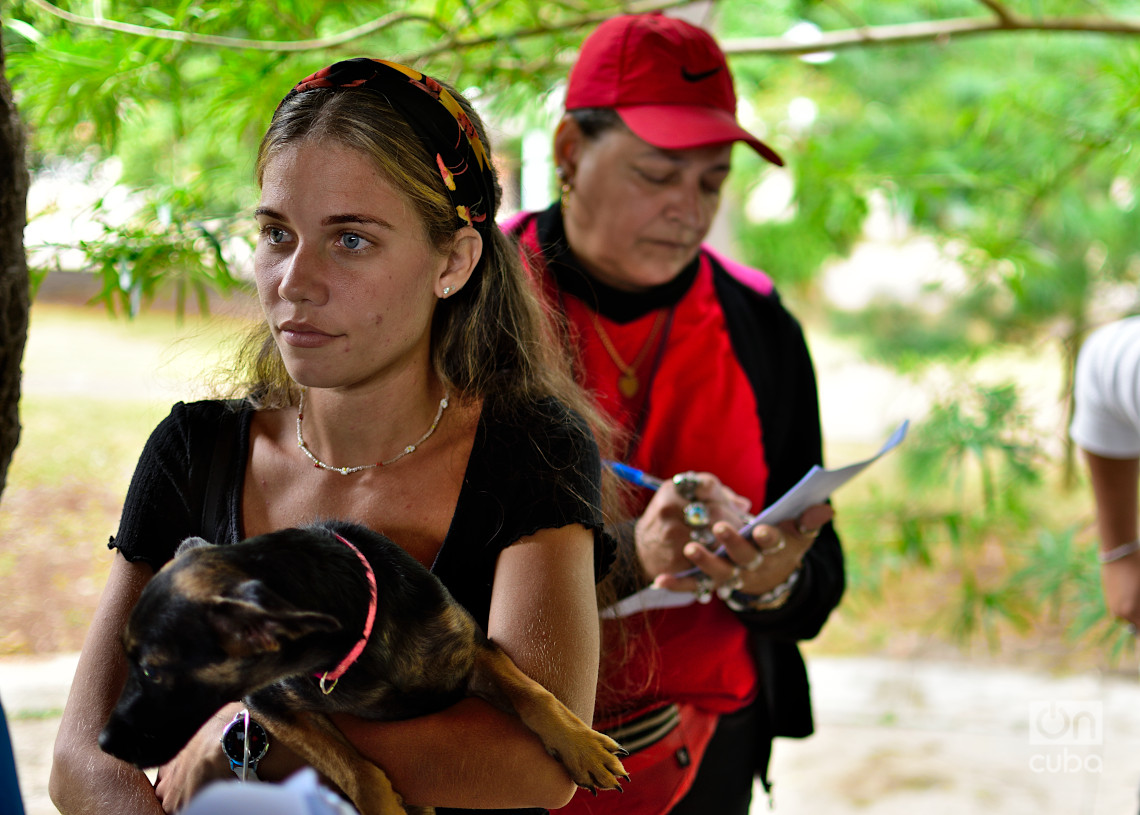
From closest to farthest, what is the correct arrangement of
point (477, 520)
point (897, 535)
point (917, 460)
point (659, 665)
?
point (477, 520) < point (659, 665) < point (917, 460) < point (897, 535)

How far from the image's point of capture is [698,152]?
5.59 ft

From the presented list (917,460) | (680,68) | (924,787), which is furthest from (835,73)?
(680,68)

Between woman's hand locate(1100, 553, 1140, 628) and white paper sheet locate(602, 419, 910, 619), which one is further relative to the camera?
woman's hand locate(1100, 553, 1140, 628)

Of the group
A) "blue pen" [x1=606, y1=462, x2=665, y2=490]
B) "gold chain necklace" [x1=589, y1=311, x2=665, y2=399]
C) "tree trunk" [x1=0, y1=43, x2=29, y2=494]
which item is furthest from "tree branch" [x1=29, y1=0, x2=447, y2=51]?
"blue pen" [x1=606, y1=462, x2=665, y2=490]

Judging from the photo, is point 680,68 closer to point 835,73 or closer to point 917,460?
point 917,460

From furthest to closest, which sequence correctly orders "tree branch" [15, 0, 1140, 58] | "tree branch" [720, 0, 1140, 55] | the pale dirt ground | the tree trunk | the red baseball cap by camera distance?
the pale dirt ground < "tree branch" [720, 0, 1140, 55] < "tree branch" [15, 0, 1140, 58] < the red baseball cap < the tree trunk

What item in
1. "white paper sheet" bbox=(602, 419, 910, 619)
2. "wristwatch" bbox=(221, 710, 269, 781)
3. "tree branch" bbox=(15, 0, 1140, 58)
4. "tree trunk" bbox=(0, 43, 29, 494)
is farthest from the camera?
"tree branch" bbox=(15, 0, 1140, 58)

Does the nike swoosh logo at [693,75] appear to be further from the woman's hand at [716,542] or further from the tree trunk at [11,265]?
the tree trunk at [11,265]

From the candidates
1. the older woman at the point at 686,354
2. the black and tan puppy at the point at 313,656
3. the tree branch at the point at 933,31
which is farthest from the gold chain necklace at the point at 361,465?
the tree branch at the point at 933,31

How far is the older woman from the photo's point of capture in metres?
1.66

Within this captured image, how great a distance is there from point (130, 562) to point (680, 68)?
121 cm

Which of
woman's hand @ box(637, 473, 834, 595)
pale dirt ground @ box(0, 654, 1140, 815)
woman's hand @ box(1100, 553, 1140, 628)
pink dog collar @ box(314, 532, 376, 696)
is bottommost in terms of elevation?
pale dirt ground @ box(0, 654, 1140, 815)

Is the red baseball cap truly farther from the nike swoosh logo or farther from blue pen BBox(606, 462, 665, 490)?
blue pen BBox(606, 462, 665, 490)

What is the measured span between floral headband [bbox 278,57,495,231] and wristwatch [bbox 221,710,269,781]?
56cm
